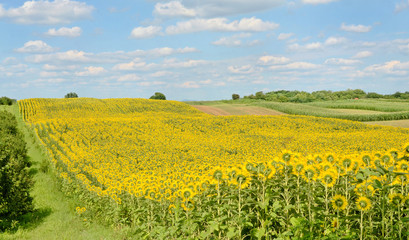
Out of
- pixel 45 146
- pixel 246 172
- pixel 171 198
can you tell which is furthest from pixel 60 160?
pixel 246 172

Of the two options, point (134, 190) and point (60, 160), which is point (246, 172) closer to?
point (134, 190)

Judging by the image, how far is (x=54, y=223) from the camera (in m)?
11.8

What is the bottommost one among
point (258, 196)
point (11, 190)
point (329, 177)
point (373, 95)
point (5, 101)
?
point (11, 190)

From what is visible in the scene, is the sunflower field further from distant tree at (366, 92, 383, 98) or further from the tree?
distant tree at (366, 92, 383, 98)

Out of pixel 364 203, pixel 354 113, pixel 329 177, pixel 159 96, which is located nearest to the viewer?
pixel 364 203

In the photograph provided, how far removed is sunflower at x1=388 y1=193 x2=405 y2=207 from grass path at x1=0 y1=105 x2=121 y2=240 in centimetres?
633

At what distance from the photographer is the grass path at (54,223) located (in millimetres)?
→ 10041

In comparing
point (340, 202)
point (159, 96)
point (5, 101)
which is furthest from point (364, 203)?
point (159, 96)

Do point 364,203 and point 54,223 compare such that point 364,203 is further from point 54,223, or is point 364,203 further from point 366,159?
point 54,223

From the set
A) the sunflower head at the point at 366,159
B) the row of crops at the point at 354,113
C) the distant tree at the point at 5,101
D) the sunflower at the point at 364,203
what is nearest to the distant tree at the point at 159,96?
the row of crops at the point at 354,113

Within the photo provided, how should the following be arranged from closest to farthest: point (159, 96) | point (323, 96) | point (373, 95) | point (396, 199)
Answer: point (396, 199), point (159, 96), point (373, 95), point (323, 96)

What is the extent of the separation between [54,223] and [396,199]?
10.8 metres

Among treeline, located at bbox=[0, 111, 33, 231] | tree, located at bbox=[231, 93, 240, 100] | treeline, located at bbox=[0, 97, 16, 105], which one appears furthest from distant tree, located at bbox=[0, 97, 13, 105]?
tree, located at bbox=[231, 93, 240, 100]

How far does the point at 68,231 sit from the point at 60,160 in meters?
9.35
